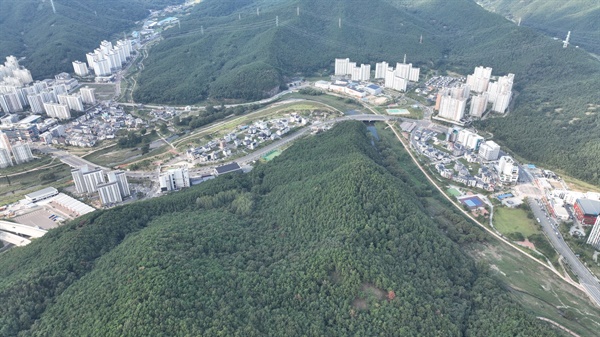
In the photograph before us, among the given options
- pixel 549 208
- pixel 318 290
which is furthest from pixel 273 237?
pixel 549 208

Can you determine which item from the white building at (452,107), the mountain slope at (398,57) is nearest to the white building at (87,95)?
the mountain slope at (398,57)

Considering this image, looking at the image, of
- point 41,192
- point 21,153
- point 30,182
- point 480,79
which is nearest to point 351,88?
point 480,79

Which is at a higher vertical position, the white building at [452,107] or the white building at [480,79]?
the white building at [480,79]

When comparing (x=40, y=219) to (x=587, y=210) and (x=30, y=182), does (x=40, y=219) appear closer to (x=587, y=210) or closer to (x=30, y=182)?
(x=30, y=182)

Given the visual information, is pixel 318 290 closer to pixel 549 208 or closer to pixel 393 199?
pixel 393 199

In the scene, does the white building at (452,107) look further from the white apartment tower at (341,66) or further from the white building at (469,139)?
the white apartment tower at (341,66)

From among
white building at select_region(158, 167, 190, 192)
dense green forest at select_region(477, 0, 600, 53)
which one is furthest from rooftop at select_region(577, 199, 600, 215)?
dense green forest at select_region(477, 0, 600, 53)
